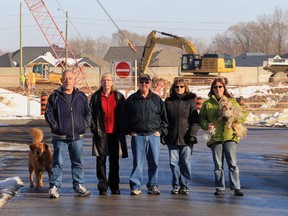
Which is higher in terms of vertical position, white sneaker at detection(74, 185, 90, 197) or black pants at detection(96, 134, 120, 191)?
black pants at detection(96, 134, 120, 191)

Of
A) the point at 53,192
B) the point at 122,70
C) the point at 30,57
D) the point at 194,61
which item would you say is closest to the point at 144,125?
the point at 53,192

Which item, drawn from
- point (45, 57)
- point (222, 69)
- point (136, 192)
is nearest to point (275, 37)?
point (45, 57)

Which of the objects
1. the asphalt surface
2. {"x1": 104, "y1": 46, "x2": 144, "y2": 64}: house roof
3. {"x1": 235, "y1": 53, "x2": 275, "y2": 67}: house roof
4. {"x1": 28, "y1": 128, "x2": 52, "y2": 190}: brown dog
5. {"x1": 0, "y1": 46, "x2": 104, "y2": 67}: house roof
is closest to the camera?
the asphalt surface

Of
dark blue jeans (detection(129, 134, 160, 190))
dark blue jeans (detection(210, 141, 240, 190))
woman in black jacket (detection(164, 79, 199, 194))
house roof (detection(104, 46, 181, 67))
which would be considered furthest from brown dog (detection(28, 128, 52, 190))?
house roof (detection(104, 46, 181, 67))

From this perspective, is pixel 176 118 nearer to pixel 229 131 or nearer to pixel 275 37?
pixel 229 131

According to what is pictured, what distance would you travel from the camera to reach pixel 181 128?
10.9m

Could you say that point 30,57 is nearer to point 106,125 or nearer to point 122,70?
point 122,70

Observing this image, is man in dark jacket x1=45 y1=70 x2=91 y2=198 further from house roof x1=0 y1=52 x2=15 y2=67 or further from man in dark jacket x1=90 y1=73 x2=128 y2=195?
house roof x1=0 y1=52 x2=15 y2=67

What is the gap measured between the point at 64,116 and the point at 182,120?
1.74 m

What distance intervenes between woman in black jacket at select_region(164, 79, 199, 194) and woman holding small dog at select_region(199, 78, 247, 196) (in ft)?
Result: 0.68

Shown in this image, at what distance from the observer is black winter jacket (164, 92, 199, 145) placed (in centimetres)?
1095

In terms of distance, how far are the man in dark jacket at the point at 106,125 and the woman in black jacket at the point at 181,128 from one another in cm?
73

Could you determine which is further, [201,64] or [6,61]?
[6,61]

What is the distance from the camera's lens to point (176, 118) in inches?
432
